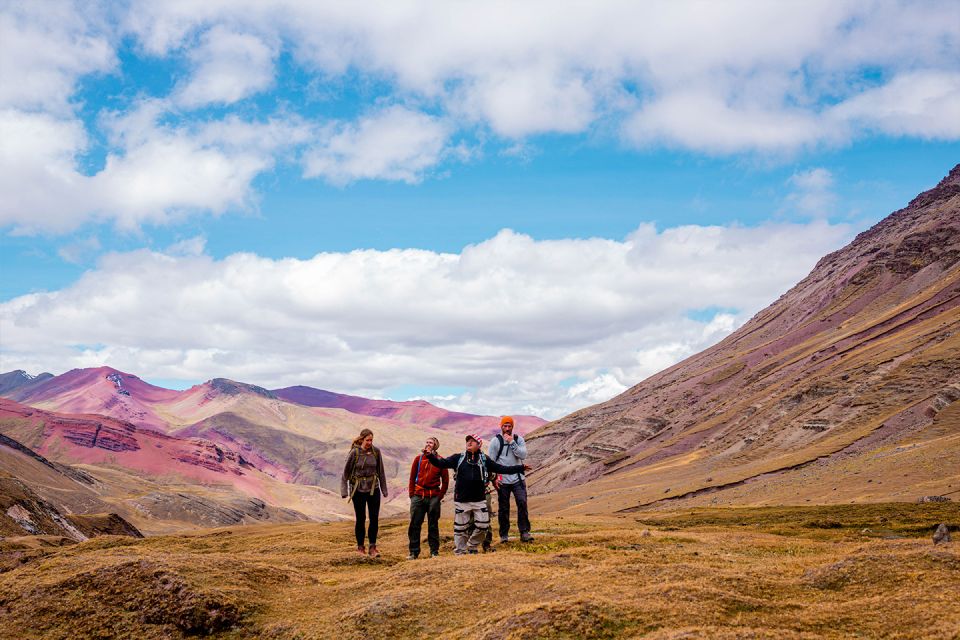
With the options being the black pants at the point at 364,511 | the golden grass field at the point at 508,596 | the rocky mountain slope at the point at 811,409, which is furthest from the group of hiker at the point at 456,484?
the rocky mountain slope at the point at 811,409

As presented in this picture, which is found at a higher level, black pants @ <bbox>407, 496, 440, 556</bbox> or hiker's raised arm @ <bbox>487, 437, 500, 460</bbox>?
hiker's raised arm @ <bbox>487, 437, 500, 460</bbox>

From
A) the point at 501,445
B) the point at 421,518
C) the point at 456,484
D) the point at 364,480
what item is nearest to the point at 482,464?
the point at 456,484

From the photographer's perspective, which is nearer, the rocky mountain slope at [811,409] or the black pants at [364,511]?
the black pants at [364,511]

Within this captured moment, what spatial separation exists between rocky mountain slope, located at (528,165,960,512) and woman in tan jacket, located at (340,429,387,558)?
35.5m

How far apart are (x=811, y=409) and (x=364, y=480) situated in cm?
8757

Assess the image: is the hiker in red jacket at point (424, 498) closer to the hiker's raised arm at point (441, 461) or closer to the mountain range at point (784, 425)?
the hiker's raised arm at point (441, 461)

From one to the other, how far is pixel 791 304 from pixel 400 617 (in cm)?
19489

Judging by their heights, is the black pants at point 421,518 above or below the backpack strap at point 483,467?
Result: below

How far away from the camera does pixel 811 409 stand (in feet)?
310

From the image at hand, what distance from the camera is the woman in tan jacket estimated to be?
68.5 ft

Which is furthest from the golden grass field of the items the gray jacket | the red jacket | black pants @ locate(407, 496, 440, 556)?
the gray jacket

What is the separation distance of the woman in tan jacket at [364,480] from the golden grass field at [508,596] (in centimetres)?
227

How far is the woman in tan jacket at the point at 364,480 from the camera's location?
2088cm

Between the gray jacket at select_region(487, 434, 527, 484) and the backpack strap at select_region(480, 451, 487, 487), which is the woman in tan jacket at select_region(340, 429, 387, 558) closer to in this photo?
the backpack strap at select_region(480, 451, 487, 487)
